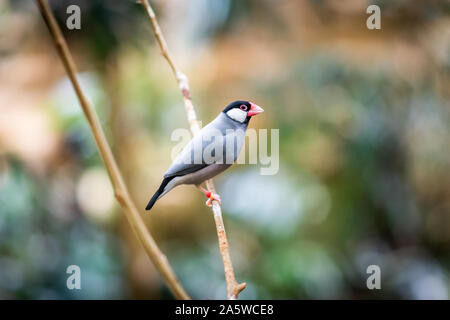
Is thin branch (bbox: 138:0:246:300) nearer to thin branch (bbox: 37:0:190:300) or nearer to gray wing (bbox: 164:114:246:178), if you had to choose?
gray wing (bbox: 164:114:246:178)

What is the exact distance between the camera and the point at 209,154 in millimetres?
852

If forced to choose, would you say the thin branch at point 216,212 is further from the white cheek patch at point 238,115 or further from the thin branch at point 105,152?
the thin branch at point 105,152

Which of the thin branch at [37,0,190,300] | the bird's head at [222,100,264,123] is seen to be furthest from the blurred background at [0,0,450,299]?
the thin branch at [37,0,190,300]

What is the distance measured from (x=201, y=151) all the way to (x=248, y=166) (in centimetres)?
135

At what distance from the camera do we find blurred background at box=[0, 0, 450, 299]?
1961mm

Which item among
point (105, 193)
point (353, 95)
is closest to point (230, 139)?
point (105, 193)

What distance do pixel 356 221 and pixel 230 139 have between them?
5.35 feet

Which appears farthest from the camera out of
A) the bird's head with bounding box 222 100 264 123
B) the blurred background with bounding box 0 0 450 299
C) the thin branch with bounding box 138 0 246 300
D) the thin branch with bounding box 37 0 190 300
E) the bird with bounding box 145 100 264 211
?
the blurred background with bounding box 0 0 450 299

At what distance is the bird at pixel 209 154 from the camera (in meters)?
0.81

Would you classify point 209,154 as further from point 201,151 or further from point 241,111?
point 241,111

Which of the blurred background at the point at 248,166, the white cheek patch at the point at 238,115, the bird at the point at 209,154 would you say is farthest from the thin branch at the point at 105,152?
the blurred background at the point at 248,166

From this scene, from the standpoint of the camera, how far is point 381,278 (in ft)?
7.89
